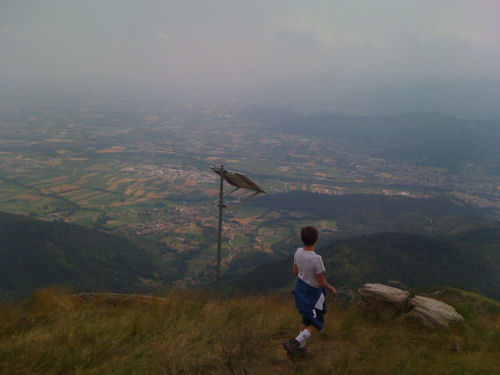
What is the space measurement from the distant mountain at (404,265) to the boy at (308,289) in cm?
2473

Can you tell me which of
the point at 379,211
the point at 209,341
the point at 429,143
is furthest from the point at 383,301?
the point at 429,143

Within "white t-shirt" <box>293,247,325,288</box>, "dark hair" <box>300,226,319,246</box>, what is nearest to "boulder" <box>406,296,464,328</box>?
"white t-shirt" <box>293,247,325,288</box>

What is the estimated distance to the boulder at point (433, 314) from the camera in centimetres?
551

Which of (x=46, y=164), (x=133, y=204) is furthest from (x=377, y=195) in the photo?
(x=46, y=164)

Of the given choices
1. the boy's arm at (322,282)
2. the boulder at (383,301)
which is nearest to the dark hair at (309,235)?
the boy's arm at (322,282)

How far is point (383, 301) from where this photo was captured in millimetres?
6184

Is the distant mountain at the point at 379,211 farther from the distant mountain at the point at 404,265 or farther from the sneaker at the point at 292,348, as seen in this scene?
the sneaker at the point at 292,348

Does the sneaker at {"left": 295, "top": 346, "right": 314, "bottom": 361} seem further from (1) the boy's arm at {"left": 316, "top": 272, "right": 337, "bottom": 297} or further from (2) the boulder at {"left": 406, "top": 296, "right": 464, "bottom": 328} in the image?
(2) the boulder at {"left": 406, "top": 296, "right": 464, "bottom": 328}

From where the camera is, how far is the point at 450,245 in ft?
132

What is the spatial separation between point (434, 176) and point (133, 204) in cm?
10620

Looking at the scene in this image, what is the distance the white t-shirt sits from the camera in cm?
407

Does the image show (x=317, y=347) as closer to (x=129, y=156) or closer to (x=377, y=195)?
(x=377, y=195)

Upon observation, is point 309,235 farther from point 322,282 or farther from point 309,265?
point 322,282

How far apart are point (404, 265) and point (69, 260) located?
1445 inches
